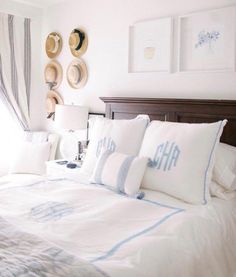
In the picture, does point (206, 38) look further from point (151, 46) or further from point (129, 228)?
point (129, 228)

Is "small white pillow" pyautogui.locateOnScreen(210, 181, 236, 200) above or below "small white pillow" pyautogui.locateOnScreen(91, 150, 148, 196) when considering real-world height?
below

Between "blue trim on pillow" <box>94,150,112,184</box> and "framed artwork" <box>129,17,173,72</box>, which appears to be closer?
"blue trim on pillow" <box>94,150,112,184</box>

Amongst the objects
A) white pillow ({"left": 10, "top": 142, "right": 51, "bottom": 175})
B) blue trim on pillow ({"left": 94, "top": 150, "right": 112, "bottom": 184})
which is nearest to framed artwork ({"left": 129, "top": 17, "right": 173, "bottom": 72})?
blue trim on pillow ({"left": 94, "top": 150, "right": 112, "bottom": 184})

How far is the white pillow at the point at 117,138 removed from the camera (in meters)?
2.36

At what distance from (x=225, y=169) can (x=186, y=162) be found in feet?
0.97

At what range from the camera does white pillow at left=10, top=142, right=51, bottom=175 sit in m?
3.45

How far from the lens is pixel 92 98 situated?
3344mm

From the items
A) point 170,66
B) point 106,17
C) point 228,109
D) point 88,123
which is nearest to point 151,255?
point 228,109

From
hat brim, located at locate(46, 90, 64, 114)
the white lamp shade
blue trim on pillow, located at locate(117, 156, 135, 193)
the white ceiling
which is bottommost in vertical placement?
blue trim on pillow, located at locate(117, 156, 135, 193)

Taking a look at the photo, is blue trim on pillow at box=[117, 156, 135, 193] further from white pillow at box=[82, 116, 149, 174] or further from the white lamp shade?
the white lamp shade

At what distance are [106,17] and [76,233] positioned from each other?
231cm

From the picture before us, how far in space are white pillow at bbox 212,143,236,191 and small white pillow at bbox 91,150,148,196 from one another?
0.47 meters

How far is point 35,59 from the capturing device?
379 cm

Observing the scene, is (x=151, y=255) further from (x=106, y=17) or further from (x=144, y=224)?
(x=106, y=17)
